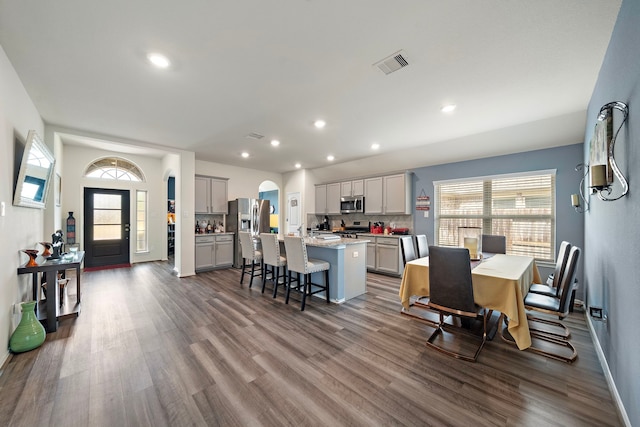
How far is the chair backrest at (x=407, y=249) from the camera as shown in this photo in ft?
10.7

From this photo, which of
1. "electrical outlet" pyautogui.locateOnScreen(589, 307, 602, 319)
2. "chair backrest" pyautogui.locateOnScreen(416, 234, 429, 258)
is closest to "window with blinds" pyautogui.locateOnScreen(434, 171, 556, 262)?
"chair backrest" pyautogui.locateOnScreen(416, 234, 429, 258)

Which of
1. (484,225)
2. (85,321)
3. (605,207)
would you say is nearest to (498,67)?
(605,207)

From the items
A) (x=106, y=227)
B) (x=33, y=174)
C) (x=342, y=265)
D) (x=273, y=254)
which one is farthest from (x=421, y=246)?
(x=106, y=227)

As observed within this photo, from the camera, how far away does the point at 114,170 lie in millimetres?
6234

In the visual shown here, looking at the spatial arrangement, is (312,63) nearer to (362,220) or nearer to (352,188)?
(352,188)

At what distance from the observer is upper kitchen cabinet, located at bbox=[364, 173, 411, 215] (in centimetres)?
551

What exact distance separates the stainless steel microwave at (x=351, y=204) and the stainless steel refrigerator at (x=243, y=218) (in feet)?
7.04

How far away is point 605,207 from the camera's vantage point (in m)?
2.21

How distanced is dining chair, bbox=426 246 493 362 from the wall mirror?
4.10 meters

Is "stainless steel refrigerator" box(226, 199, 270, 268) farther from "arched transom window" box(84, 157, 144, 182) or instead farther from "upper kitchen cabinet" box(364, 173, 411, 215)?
"upper kitchen cabinet" box(364, 173, 411, 215)

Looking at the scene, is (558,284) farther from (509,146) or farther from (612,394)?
(509,146)

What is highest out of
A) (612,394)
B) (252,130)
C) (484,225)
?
(252,130)

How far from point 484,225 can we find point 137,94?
5.79 m

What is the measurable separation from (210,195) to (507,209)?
21.0ft
